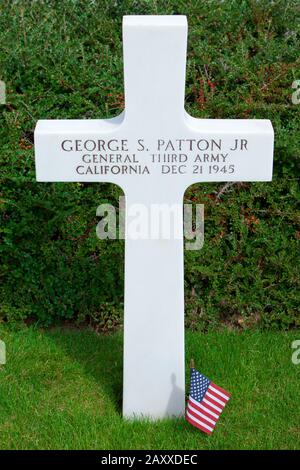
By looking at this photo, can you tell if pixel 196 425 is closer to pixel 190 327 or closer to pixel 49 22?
pixel 190 327

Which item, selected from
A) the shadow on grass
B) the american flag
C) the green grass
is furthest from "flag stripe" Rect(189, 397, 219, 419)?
the shadow on grass

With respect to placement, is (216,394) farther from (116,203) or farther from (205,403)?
(116,203)

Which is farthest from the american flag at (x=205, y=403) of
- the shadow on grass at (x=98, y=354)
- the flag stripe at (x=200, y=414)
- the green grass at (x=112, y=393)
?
the shadow on grass at (x=98, y=354)

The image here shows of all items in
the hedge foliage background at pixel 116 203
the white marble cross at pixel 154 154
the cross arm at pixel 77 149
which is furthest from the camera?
the hedge foliage background at pixel 116 203

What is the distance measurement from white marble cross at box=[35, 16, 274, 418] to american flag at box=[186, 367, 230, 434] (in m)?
0.20

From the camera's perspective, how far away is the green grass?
Result: 12.6 ft

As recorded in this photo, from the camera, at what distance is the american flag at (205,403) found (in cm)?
375

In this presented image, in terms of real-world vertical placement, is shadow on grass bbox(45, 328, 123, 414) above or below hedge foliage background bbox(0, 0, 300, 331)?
below

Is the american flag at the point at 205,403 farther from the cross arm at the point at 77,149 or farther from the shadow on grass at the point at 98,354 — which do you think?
the cross arm at the point at 77,149

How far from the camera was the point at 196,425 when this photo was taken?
3.76 m

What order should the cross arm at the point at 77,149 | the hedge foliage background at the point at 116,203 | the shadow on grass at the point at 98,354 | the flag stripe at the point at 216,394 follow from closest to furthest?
the cross arm at the point at 77,149 < the flag stripe at the point at 216,394 < the shadow on grass at the point at 98,354 < the hedge foliage background at the point at 116,203

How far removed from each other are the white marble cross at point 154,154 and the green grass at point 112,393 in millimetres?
421

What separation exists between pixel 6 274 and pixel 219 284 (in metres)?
1.37

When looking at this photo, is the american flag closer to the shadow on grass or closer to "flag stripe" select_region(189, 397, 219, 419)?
"flag stripe" select_region(189, 397, 219, 419)
